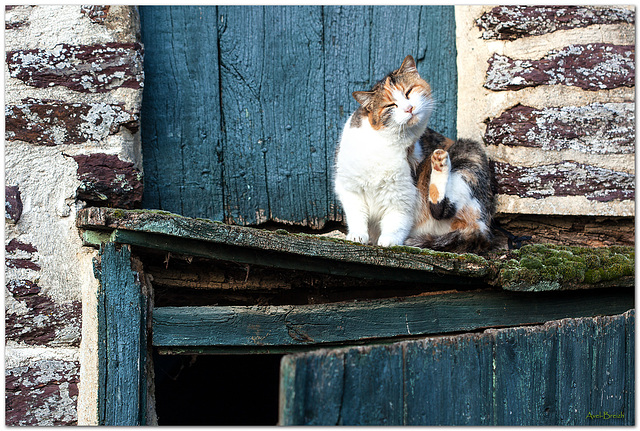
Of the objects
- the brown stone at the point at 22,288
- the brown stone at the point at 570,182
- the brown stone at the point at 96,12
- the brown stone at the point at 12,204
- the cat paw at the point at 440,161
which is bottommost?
the brown stone at the point at 22,288

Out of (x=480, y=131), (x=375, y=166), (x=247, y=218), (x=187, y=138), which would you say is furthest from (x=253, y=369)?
(x=480, y=131)

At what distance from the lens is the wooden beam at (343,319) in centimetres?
172

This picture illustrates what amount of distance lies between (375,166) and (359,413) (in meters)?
0.99

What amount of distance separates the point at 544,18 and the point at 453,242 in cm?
104

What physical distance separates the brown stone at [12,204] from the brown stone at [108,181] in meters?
0.20

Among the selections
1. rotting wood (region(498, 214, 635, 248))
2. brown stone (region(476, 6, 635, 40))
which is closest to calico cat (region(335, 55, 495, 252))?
rotting wood (region(498, 214, 635, 248))

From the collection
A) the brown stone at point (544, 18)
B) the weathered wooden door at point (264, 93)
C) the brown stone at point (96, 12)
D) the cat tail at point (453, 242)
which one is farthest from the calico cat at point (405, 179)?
the brown stone at point (96, 12)

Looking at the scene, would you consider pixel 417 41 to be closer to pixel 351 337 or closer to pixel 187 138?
pixel 187 138

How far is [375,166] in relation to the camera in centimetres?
201

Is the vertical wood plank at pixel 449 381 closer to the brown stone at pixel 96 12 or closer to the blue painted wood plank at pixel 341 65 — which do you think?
the blue painted wood plank at pixel 341 65

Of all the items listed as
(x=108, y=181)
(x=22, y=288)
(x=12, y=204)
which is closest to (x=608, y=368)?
(x=108, y=181)

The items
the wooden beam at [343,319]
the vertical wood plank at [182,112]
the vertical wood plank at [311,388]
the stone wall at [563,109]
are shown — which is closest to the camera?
the vertical wood plank at [311,388]

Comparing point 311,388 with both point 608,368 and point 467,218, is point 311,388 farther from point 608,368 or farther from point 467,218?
point 467,218

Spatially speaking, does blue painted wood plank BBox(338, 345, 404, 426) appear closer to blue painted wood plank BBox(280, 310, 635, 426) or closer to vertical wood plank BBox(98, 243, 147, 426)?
blue painted wood plank BBox(280, 310, 635, 426)
